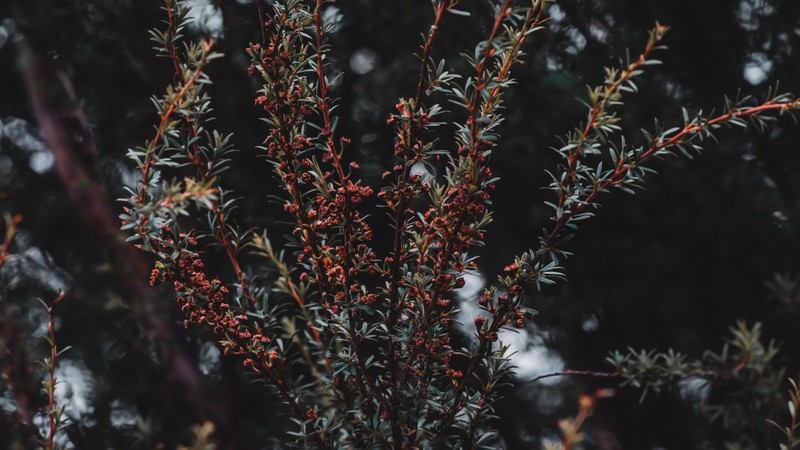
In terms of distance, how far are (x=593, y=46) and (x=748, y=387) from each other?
3.67 feet

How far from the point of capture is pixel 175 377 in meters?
1.72

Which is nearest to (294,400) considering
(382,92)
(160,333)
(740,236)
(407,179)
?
(407,179)

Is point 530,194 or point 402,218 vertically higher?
point 402,218

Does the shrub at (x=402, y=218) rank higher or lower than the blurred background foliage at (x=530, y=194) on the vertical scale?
higher

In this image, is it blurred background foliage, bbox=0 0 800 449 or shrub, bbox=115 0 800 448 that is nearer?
shrub, bbox=115 0 800 448

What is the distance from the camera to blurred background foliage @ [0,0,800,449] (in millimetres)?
1821

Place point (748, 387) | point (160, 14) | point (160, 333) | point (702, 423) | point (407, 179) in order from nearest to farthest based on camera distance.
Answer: point (407, 179), point (748, 387), point (160, 333), point (702, 423), point (160, 14)

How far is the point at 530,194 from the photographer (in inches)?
78.4

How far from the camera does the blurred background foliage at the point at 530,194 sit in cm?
182

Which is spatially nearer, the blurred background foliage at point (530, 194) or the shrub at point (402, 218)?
the shrub at point (402, 218)

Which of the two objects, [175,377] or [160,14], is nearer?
[175,377]

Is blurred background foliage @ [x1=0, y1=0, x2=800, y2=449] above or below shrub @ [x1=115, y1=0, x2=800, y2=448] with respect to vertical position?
below

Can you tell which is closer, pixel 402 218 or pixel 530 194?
pixel 402 218

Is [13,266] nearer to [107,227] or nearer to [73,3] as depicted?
[107,227]
